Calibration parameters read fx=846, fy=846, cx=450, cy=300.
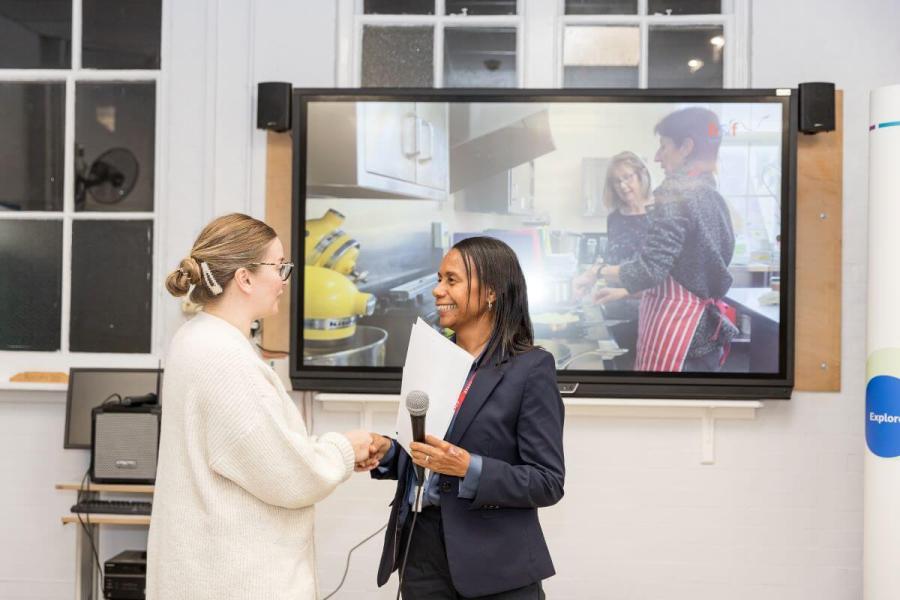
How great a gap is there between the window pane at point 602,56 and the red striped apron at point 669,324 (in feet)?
3.12

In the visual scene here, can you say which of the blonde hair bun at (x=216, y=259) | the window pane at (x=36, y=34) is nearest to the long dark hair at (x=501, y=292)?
the blonde hair bun at (x=216, y=259)

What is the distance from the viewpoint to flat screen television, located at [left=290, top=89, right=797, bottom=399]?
3.46 metres

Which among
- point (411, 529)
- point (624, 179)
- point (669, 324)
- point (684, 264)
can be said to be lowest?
point (411, 529)

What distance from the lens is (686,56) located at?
3742 millimetres

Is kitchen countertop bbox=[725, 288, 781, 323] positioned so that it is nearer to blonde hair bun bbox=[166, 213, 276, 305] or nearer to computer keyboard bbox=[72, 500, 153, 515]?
blonde hair bun bbox=[166, 213, 276, 305]

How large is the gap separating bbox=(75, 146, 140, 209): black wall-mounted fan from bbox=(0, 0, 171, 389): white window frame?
3 cm

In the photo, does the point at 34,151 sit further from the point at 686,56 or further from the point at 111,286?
the point at 686,56

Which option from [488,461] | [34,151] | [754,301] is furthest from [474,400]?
[34,151]

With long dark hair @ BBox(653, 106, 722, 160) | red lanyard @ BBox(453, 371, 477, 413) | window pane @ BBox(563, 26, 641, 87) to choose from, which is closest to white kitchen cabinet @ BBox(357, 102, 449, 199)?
window pane @ BBox(563, 26, 641, 87)

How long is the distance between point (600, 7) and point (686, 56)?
440mm

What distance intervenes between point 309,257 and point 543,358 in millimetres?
1877

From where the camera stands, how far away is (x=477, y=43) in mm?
3777

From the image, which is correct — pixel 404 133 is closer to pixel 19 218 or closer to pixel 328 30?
pixel 328 30

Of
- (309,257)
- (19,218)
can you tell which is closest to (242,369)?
(309,257)
